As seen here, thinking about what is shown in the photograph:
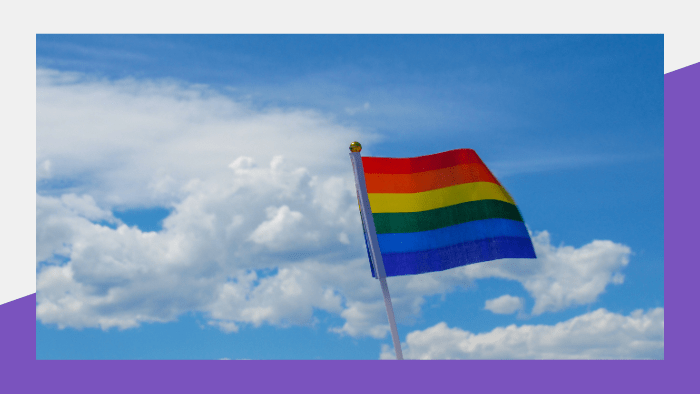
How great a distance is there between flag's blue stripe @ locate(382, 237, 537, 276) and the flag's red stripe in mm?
1493

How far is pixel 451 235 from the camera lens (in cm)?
1215

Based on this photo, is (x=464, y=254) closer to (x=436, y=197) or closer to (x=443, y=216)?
(x=443, y=216)

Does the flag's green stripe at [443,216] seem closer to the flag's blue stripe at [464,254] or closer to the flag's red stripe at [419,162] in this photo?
the flag's blue stripe at [464,254]

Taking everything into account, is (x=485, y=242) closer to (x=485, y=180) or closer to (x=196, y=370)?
(x=485, y=180)

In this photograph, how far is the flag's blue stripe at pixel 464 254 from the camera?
11.8 metres

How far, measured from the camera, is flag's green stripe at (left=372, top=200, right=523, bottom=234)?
1188 centimetres

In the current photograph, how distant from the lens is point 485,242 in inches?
479

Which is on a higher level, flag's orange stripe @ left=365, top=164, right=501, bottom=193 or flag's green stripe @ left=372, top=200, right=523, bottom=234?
flag's orange stripe @ left=365, top=164, right=501, bottom=193

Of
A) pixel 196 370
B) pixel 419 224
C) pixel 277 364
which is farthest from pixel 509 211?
pixel 196 370

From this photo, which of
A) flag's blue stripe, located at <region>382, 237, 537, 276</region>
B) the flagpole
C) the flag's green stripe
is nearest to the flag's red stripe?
→ the flagpole

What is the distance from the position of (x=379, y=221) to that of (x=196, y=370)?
4.67m

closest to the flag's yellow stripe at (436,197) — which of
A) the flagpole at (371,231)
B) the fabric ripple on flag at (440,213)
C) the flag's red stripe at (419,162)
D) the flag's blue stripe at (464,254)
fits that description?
the fabric ripple on flag at (440,213)

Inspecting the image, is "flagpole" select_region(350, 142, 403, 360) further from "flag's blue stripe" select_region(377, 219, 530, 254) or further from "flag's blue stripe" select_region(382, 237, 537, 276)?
"flag's blue stripe" select_region(382, 237, 537, 276)

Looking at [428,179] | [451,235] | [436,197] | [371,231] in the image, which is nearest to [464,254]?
[451,235]
